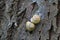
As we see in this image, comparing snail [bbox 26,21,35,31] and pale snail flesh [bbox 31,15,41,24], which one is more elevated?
pale snail flesh [bbox 31,15,41,24]

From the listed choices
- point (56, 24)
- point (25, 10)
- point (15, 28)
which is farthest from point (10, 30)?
point (56, 24)

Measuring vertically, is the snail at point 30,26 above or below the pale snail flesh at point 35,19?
below

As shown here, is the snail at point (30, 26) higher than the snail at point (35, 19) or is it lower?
lower

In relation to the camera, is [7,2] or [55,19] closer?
[55,19]

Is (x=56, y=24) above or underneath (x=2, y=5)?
underneath

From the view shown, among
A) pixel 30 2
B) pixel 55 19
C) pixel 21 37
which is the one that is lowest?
pixel 21 37

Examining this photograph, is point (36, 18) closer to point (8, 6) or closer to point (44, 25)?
point (44, 25)
